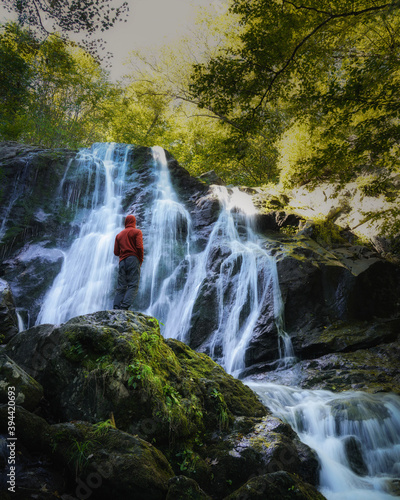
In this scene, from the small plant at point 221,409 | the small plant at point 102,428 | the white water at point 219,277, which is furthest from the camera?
the white water at point 219,277

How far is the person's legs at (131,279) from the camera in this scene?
600 cm

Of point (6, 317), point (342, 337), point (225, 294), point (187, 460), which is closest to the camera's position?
point (187, 460)

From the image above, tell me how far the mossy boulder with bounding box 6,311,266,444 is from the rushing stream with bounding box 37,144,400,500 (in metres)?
1.40

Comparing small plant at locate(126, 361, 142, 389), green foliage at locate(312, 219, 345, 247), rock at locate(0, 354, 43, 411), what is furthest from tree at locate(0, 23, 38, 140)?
green foliage at locate(312, 219, 345, 247)

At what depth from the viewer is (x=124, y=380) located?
10.1 feet

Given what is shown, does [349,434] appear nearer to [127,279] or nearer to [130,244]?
[127,279]

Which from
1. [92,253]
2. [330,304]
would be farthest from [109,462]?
[92,253]

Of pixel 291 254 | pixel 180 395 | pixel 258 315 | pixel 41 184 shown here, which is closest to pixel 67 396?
pixel 180 395

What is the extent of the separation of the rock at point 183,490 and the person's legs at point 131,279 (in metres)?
3.93

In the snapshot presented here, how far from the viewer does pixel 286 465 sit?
3170mm

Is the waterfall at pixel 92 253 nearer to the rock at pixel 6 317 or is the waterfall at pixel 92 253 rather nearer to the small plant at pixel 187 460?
the rock at pixel 6 317

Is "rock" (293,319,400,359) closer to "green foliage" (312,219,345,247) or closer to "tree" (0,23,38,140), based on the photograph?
"green foliage" (312,219,345,247)

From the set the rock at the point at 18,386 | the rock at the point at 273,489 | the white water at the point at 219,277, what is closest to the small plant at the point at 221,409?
the rock at the point at 273,489

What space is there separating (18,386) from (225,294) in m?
6.77
